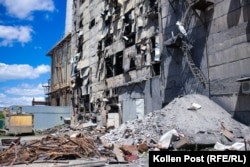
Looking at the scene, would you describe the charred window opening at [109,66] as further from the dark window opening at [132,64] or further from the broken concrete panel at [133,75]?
the broken concrete panel at [133,75]

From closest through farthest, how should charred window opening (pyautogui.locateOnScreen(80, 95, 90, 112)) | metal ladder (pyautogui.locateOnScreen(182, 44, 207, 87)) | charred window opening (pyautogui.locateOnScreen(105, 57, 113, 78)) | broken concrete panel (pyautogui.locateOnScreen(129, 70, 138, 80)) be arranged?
metal ladder (pyautogui.locateOnScreen(182, 44, 207, 87)) < broken concrete panel (pyautogui.locateOnScreen(129, 70, 138, 80)) < charred window opening (pyautogui.locateOnScreen(105, 57, 113, 78)) < charred window opening (pyautogui.locateOnScreen(80, 95, 90, 112))

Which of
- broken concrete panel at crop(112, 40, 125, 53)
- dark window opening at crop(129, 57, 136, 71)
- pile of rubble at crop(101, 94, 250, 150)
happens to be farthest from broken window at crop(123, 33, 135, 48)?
pile of rubble at crop(101, 94, 250, 150)

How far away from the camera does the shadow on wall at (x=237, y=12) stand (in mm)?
12516

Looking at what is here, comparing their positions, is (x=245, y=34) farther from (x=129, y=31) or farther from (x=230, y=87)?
(x=129, y=31)

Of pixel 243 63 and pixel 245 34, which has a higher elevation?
pixel 245 34

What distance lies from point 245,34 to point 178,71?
510 centimetres

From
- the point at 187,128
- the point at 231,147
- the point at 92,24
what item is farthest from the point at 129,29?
the point at 231,147

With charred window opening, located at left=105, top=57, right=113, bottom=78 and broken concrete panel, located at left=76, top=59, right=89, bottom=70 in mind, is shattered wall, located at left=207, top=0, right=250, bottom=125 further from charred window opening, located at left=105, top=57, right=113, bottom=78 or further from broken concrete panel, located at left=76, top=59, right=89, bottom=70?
broken concrete panel, located at left=76, top=59, right=89, bottom=70

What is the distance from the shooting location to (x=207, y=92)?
14.8 metres

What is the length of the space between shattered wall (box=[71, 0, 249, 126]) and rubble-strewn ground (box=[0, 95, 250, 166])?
127 cm

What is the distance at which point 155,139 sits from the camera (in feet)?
40.9

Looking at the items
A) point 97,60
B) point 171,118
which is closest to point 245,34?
point 171,118

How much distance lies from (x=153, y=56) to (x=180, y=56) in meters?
3.59

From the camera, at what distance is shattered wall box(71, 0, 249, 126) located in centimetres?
1370
